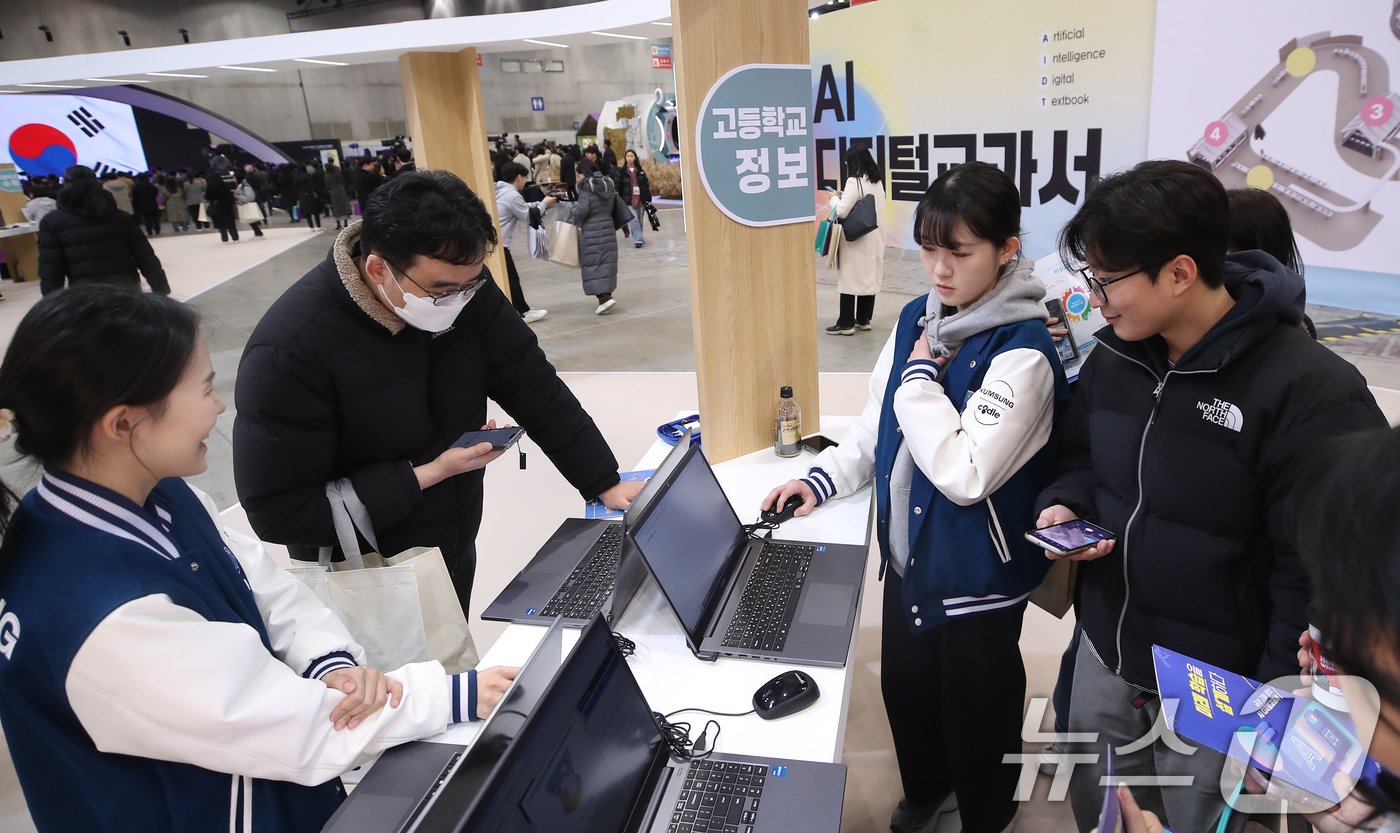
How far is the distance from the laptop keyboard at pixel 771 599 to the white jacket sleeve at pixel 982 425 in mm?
403

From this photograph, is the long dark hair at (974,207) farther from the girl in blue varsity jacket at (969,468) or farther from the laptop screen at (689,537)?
the laptop screen at (689,537)

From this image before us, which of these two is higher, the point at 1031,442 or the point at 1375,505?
the point at 1375,505

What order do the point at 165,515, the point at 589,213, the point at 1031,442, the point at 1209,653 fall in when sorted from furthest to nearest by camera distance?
1. the point at 589,213
2. the point at 1031,442
3. the point at 1209,653
4. the point at 165,515

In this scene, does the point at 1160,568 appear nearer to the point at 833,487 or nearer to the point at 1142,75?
the point at 833,487

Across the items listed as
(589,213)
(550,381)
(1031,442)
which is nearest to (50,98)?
(589,213)

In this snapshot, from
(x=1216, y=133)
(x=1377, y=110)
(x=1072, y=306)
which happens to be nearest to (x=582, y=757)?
(x=1072, y=306)

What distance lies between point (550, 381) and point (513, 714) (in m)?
1.30

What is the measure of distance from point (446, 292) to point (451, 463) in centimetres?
39

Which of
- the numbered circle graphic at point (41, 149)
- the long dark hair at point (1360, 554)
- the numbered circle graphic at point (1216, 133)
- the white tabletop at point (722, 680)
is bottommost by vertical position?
the white tabletop at point (722, 680)

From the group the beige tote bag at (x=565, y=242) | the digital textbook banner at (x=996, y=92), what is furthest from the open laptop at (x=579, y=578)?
the beige tote bag at (x=565, y=242)

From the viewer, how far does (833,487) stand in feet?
6.90

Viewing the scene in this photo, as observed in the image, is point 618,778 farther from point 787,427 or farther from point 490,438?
point 787,427

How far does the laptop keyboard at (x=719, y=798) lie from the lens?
1148 mm

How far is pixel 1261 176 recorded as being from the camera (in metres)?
4.45
